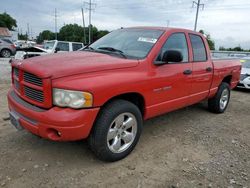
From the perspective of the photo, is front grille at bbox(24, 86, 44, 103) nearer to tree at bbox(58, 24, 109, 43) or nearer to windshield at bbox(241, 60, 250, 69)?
windshield at bbox(241, 60, 250, 69)

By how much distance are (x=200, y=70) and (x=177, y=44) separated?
723 millimetres

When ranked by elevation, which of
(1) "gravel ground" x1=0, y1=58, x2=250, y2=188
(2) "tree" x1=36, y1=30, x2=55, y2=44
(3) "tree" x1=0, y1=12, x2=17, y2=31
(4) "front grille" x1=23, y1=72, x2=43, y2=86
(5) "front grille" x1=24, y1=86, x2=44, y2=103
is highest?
(3) "tree" x1=0, y1=12, x2=17, y2=31

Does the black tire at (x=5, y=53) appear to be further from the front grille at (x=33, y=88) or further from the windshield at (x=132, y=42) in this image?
the front grille at (x=33, y=88)

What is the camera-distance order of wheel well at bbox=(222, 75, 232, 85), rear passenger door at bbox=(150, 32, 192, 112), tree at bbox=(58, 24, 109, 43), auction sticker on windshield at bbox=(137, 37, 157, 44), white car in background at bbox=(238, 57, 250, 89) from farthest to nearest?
tree at bbox=(58, 24, 109, 43) < white car in background at bbox=(238, 57, 250, 89) < wheel well at bbox=(222, 75, 232, 85) < auction sticker on windshield at bbox=(137, 37, 157, 44) < rear passenger door at bbox=(150, 32, 192, 112)

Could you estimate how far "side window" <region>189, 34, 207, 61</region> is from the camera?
4656mm

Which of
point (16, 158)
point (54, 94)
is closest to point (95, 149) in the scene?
point (54, 94)

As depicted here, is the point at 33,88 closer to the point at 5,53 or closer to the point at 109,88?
the point at 109,88

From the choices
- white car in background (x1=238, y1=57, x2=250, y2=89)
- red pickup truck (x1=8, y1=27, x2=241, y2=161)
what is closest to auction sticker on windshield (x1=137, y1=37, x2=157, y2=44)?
red pickup truck (x1=8, y1=27, x2=241, y2=161)

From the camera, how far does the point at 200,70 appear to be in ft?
15.1

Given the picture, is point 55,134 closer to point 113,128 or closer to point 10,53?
point 113,128

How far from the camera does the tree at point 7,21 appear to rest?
7444 centimetres

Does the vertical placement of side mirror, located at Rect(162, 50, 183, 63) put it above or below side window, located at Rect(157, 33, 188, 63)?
below

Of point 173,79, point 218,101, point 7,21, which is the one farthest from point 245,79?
point 7,21

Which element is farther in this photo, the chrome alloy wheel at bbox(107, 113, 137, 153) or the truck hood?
the chrome alloy wheel at bbox(107, 113, 137, 153)
